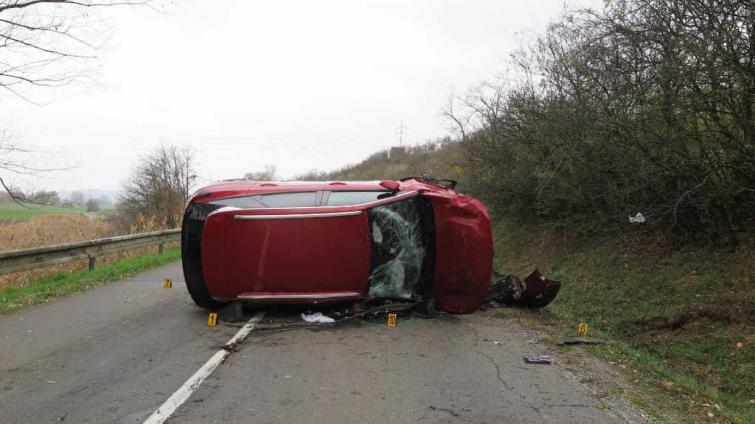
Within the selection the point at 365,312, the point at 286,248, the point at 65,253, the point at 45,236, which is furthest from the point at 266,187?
the point at 45,236

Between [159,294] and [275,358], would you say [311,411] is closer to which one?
[275,358]

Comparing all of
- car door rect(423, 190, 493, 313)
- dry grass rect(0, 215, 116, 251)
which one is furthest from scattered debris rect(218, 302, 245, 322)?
dry grass rect(0, 215, 116, 251)

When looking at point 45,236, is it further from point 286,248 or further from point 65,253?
point 286,248

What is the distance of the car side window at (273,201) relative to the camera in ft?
22.4

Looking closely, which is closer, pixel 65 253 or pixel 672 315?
pixel 672 315

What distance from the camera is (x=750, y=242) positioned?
934 centimetres

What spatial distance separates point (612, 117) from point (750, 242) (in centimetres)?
310

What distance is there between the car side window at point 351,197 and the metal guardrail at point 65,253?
621 cm

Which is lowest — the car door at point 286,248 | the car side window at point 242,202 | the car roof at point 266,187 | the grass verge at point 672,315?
the grass verge at point 672,315

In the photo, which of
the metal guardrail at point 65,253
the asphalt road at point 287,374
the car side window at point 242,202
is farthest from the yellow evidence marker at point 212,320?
the metal guardrail at point 65,253

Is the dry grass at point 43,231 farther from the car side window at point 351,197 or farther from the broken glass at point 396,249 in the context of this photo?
the broken glass at point 396,249

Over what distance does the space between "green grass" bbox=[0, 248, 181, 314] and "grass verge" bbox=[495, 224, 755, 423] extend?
804cm

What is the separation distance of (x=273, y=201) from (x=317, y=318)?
1.59m

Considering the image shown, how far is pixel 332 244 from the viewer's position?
6695 millimetres
